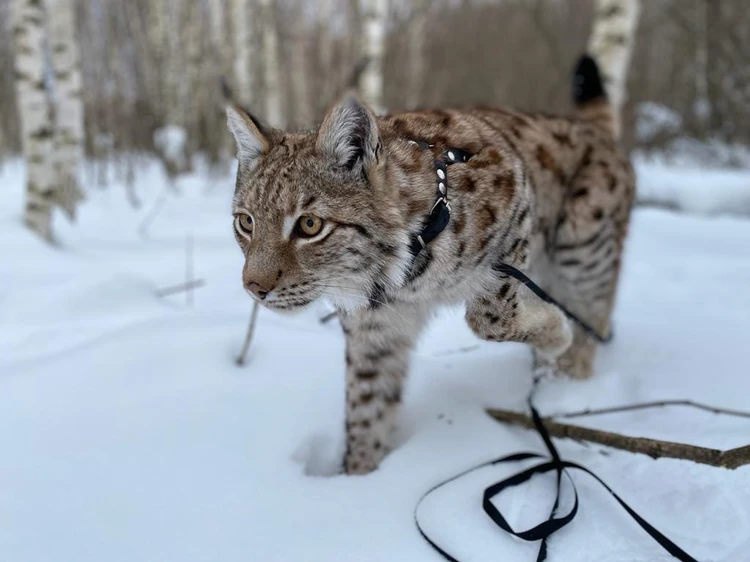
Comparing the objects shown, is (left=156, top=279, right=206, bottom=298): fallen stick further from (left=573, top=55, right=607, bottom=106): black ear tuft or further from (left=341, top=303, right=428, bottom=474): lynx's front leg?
(left=573, top=55, right=607, bottom=106): black ear tuft

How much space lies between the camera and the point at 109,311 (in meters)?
3.54

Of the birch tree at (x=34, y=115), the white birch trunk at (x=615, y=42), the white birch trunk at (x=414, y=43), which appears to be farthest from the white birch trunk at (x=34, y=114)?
the white birch trunk at (x=414, y=43)

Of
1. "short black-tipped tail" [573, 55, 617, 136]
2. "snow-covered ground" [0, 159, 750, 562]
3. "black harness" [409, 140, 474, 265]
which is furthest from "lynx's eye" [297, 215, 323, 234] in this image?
"short black-tipped tail" [573, 55, 617, 136]

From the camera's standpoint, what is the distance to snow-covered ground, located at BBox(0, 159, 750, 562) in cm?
185

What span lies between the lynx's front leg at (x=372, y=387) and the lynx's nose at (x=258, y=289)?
2.01 ft

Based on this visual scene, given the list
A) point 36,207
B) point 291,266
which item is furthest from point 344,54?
point 291,266

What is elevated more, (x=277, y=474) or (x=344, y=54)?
(x=344, y=54)

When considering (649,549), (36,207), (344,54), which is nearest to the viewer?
(649,549)

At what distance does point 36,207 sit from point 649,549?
16.4ft

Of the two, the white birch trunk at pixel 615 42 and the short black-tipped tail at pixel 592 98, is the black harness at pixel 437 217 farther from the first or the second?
the white birch trunk at pixel 615 42

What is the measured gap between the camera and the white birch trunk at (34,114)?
4977 mm

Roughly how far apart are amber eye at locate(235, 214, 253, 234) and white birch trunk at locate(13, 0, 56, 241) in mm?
3677

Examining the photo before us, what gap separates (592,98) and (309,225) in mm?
2610

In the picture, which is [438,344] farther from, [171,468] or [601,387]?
[171,468]
